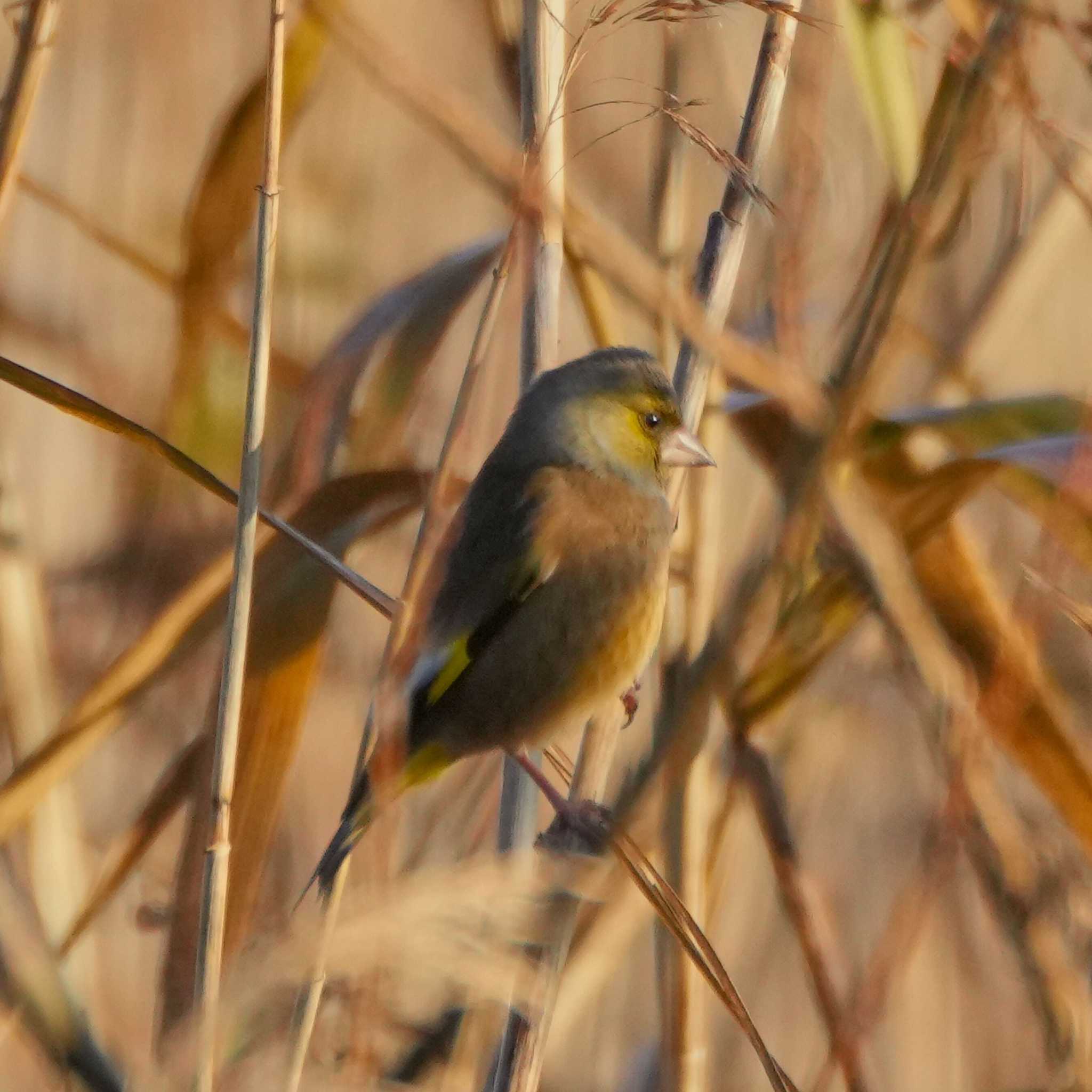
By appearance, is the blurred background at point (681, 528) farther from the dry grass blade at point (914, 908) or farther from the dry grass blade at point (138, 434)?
the dry grass blade at point (138, 434)

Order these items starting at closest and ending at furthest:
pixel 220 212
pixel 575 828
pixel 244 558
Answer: pixel 244 558 → pixel 575 828 → pixel 220 212

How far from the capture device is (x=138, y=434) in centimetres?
179

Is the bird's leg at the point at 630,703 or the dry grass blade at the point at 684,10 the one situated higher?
the dry grass blade at the point at 684,10

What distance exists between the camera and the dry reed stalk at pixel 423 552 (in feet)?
4.35

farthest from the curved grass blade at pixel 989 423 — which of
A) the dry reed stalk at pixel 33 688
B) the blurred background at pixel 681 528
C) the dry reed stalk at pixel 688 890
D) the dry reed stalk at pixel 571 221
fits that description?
the dry reed stalk at pixel 33 688

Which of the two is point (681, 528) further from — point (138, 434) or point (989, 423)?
point (138, 434)

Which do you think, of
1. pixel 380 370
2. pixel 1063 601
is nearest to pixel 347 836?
pixel 380 370

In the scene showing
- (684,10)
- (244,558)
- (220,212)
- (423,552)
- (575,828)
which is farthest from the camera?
(220,212)

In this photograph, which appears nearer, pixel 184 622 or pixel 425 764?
pixel 184 622

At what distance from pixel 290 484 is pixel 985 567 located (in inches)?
42.0

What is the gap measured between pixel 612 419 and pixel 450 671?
1.76 feet

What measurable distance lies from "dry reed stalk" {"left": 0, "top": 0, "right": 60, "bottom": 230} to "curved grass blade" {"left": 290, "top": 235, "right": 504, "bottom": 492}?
0.53 metres

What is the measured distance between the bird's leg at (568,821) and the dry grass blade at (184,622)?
0.47 metres

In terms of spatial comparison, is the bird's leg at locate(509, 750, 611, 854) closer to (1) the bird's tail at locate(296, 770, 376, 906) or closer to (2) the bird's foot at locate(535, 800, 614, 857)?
(2) the bird's foot at locate(535, 800, 614, 857)
